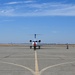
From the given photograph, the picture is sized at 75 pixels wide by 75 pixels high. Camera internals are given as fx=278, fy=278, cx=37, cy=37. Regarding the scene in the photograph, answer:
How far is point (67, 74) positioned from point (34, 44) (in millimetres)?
44518

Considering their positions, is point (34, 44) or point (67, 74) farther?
point (34, 44)

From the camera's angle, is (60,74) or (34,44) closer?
(60,74)

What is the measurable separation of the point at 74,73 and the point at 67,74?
24.2 inches

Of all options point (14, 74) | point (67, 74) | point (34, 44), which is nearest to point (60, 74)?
point (67, 74)

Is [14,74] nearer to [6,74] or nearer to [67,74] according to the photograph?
[6,74]

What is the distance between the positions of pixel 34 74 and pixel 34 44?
146 ft

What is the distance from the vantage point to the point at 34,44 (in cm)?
5784

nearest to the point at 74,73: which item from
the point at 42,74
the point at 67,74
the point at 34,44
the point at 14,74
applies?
the point at 67,74

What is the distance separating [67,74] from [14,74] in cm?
254

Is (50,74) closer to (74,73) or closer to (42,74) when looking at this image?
(42,74)

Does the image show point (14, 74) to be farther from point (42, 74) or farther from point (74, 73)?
point (74, 73)

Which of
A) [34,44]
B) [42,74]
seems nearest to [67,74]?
[42,74]

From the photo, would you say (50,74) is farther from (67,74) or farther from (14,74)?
(14,74)

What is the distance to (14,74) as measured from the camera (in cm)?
1334
